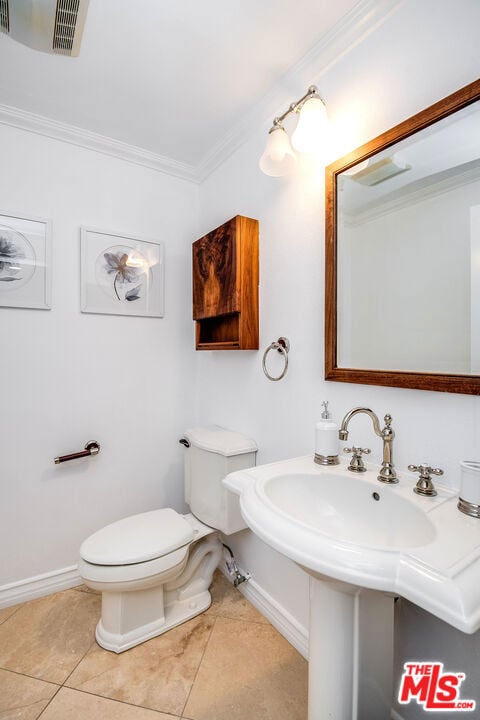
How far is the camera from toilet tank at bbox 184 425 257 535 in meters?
1.51

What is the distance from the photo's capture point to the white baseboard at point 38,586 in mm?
1574

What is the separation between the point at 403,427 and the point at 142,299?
4.93 feet

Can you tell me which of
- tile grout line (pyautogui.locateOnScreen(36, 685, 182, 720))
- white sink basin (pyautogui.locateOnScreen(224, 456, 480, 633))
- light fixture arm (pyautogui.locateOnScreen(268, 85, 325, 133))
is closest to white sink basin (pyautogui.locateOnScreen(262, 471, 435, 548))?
white sink basin (pyautogui.locateOnScreen(224, 456, 480, 633))

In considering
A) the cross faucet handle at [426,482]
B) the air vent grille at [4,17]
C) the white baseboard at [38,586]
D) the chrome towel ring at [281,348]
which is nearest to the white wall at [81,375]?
the white baseboard at [38,586]

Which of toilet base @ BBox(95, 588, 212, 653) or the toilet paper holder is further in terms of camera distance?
the toilet paper holder

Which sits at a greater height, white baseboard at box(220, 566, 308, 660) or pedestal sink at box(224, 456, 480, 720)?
pedestal sink at box(224, 456, 480, 720)

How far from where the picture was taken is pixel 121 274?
185cm

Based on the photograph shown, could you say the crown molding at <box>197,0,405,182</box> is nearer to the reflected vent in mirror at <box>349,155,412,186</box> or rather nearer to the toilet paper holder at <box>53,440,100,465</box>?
the reflected vent in mirror at <box>349,155,412,186</box>

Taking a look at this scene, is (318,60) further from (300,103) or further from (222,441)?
(222,441)

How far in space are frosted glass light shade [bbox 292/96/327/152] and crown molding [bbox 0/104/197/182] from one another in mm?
1063

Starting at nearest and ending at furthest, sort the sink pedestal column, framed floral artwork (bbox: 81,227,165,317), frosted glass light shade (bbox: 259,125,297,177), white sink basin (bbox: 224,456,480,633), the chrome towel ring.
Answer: white sink basin (bbox: 224,456,480,633) → the sink pedestal column → frosted glass light shade (bbox: 259,125,297,177) → the chrome towel ring → framed floral artwork (bbox: 81,227,165,317)

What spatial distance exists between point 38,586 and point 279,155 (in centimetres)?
224

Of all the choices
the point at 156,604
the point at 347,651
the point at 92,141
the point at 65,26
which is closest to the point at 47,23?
the point at 65,26

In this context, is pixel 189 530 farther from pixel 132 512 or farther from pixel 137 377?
pixel 137 377
